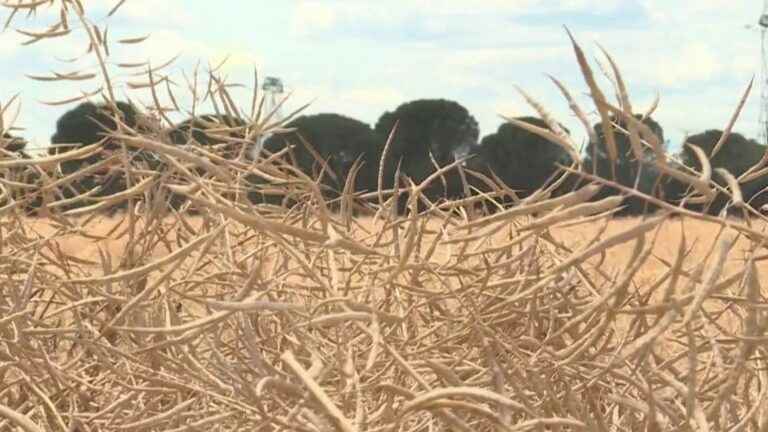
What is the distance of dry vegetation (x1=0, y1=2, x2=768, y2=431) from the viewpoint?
1.39 feet

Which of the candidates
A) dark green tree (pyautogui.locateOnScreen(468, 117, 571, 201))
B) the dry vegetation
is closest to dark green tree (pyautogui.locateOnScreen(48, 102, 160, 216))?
the dry vegetation

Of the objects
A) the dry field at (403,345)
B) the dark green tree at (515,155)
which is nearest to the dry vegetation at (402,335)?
the dry field at (403,345)

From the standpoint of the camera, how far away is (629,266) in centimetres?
43

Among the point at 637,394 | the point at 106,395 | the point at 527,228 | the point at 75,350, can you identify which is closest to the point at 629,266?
the point at 527,228

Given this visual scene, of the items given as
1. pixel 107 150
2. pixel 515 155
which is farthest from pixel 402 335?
pixel 515 155

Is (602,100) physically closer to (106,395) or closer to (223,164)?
(223,164)

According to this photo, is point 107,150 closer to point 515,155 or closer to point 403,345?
point 403,345

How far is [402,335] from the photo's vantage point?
679mm

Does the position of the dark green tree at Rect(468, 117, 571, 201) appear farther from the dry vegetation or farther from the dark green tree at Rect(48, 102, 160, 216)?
the dry vegetation

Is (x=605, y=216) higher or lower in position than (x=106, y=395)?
higher

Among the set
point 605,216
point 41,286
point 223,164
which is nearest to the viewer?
point 605,216

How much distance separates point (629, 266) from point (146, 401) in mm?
352

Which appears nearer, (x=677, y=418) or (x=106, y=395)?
(x=677, y=418)

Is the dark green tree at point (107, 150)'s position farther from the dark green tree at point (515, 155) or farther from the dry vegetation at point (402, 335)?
the dark green tree at point (515, 155)
